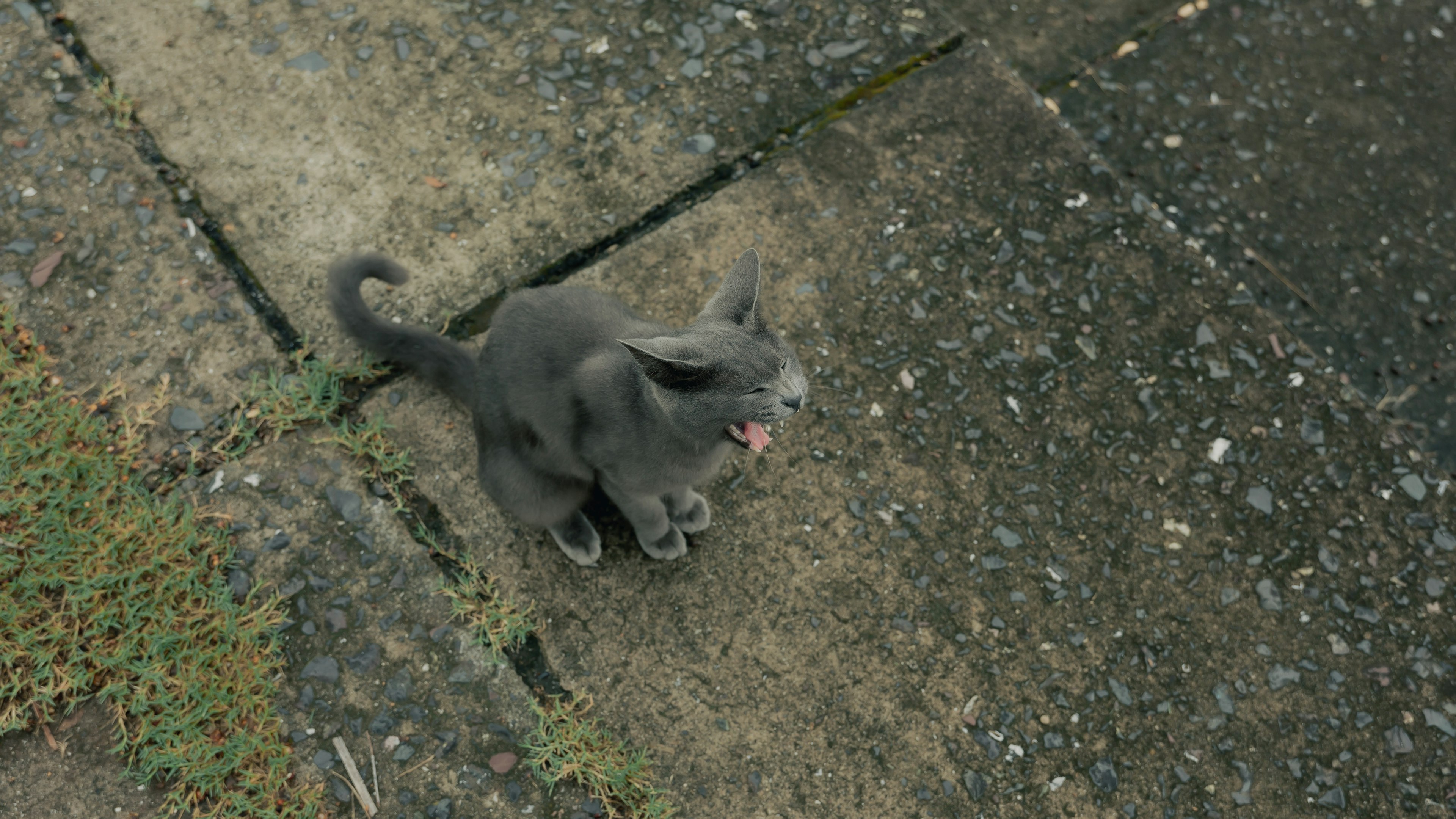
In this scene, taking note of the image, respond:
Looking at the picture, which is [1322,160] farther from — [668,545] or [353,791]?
[353,791]

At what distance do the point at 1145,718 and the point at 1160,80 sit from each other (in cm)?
239

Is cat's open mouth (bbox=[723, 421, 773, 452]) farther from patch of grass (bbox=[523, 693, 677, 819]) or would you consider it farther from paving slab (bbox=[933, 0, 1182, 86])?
paving slab (bbox=[933, 0, 1182, 86])

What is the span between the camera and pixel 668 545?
2445 mm

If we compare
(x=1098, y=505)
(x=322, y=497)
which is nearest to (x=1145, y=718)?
(x=1098, y=505)

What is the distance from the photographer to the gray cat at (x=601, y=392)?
178 centimetres

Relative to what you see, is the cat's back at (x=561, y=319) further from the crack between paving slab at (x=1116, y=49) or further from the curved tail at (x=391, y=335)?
the crack between paving slab at (x=1116, y=49)

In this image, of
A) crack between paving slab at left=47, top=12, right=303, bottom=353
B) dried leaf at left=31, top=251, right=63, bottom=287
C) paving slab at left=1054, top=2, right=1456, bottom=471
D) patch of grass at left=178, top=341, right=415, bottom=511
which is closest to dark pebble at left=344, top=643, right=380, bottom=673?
patch of grass at left=178, top=341, right=415, bottom=511

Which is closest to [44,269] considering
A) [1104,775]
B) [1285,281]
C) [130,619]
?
[130,619]

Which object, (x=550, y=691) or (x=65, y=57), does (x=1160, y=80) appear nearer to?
(x=550, y=691)

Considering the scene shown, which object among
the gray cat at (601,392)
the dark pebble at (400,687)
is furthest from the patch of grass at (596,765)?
the gray cat at (601,392)

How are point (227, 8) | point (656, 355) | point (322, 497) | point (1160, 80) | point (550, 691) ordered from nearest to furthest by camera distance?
point (656, 355) < point (550, 691) < point (322, 497) < point (227, 8) < point (1160, 80)

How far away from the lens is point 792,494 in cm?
259

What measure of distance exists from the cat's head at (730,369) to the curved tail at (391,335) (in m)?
0.69

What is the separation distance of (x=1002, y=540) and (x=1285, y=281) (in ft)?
4.95
